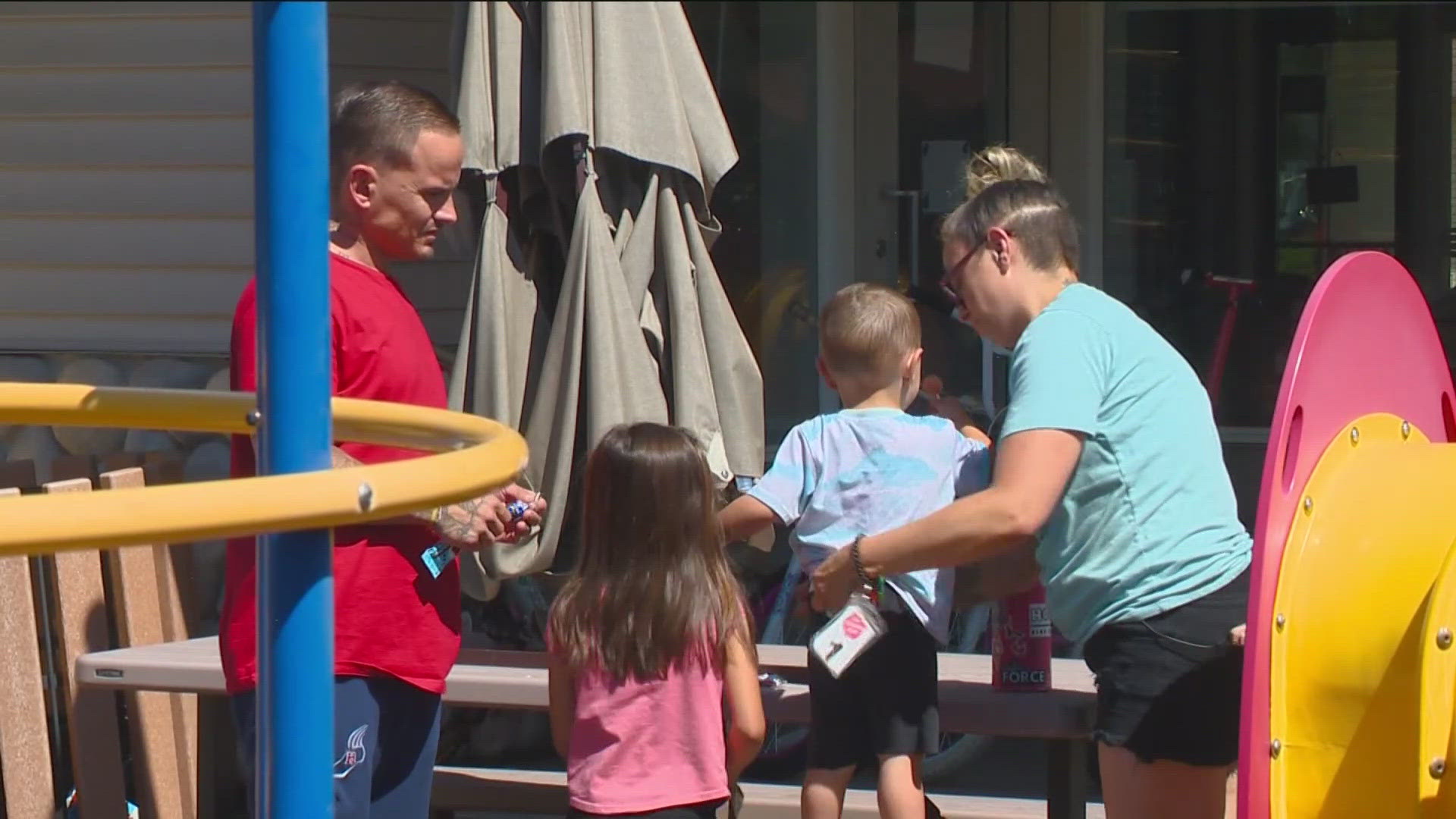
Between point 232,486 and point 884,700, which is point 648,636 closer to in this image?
point 884,700

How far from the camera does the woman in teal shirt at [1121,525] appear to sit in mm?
2477

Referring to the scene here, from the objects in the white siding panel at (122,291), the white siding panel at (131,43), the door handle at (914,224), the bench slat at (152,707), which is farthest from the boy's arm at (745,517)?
the door handle at (914,224)

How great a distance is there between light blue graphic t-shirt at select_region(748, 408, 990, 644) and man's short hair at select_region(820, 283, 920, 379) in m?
0.08

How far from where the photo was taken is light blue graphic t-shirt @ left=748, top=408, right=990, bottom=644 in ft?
9.93

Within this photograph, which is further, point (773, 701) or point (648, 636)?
point (773, 701)

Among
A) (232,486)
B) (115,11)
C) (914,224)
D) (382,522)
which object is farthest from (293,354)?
(914,224)

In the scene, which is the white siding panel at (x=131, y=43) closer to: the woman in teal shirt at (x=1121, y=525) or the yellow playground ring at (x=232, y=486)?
the woman in teal shirt at (x=1121, y=525)

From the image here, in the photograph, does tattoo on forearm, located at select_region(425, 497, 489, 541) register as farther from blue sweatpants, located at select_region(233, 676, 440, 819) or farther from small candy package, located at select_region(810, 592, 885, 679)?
small candy package, located at select_region(810, 592, 885, 679)

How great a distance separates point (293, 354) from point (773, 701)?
6.59ft

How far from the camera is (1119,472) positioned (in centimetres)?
251

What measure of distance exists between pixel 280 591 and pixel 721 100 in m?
4.76

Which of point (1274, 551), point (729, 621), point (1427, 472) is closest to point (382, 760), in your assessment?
point (729, 621)

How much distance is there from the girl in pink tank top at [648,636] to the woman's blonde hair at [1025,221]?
1.93 ft

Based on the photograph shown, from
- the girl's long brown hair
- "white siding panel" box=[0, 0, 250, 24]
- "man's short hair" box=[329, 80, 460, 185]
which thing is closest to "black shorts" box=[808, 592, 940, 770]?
the girl's long brown hair
